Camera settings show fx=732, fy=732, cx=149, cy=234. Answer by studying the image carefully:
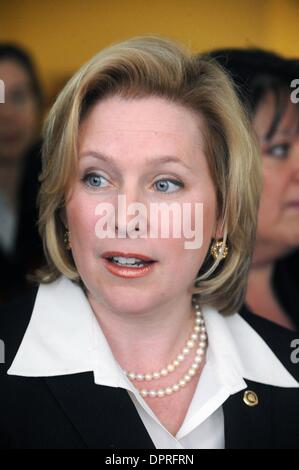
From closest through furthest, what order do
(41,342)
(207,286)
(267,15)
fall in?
(41,342) < (207,286) < (267,15)

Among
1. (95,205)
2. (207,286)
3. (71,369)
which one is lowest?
(71,369)

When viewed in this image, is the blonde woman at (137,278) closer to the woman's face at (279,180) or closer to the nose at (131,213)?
the nose at (131,213)

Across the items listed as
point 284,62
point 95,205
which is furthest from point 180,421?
point 284,62

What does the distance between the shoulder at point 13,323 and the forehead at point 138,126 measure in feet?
1.36

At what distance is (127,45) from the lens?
1747 millimetres

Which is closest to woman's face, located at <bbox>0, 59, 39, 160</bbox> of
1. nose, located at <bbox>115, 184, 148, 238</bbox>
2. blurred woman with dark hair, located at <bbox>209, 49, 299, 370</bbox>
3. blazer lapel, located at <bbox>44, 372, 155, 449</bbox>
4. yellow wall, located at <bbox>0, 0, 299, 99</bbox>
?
yellow wall, located at <bbox>0, 0, 299, 99</bbox>

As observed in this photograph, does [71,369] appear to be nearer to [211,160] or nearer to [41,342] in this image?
[41,342]

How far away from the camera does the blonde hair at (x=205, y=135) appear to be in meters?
1.70

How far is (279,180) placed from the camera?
2301 mm

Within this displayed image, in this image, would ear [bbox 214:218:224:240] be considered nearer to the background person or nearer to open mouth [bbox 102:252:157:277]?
open mouth [bbox 102:252:157:277]

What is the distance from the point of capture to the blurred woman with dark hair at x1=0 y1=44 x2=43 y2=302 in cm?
288

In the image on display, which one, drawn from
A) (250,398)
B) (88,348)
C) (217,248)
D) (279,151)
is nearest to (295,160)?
(279,151)

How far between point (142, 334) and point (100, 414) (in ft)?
0.79
